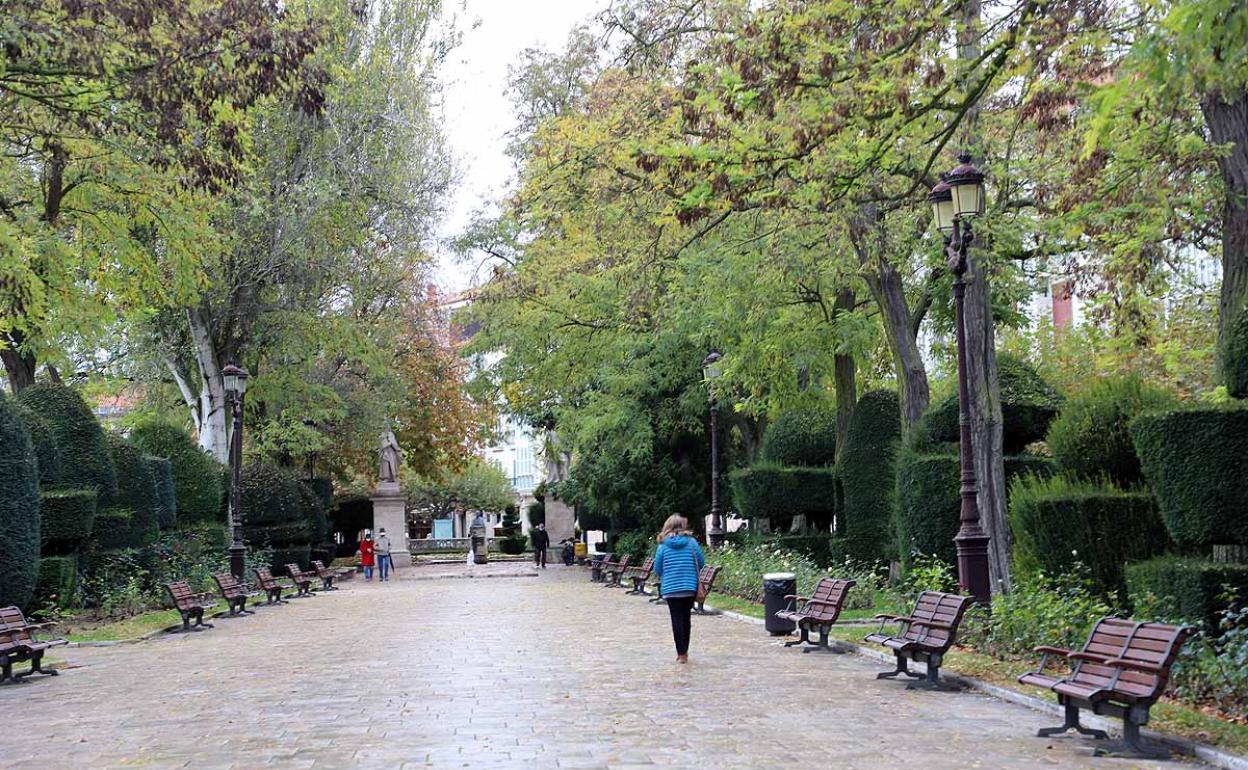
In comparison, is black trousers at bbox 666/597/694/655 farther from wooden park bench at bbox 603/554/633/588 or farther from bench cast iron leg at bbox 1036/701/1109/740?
wooden park bench at bbox 603/554/633/588

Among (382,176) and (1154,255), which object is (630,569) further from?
(1154,255)

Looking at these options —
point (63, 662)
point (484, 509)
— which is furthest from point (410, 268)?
point (484, 509)

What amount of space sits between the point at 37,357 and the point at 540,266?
13331mm

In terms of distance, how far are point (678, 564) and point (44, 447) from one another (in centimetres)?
1275

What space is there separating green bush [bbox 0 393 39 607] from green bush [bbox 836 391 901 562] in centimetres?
1445

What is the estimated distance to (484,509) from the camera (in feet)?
285

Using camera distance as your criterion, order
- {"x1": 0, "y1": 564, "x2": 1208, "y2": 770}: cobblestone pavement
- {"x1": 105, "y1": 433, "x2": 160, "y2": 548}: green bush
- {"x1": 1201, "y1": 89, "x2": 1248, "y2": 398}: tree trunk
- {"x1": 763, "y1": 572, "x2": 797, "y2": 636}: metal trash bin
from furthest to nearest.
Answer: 1. {"x1": 105, "y1": 433, "x2": 160, "y2": 548}: green bush
2. {"x1": 763, "y1": 572, "x2": 797, "y2": 636}: metal trash bin
3. {"x1": 1201, "y1": 89, "x2": 1248, "y2": 398}: tree trunk
4. {"x1": 0, "y1": 564, "x2": 1208, "y2": 770}: cobblestone pavement

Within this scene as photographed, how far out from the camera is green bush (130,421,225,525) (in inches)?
1258

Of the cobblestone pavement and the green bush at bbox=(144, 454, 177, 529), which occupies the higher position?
the green bush at bbox=(144, 454, 177, 529)

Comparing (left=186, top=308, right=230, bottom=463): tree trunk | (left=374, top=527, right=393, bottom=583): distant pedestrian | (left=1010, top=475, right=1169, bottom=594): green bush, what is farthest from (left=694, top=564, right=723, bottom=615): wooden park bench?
(left=374, top=527, right=393, bottom=583): distant pedestrian

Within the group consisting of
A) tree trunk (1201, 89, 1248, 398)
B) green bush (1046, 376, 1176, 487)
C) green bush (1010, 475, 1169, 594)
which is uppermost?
tree trunk (1201, 89, 1248, 398)

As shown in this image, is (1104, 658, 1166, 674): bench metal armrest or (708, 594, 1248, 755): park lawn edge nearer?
(1104, 658, 1166, 674): bench metal armrest

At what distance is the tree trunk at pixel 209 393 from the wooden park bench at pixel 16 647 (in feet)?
65.7

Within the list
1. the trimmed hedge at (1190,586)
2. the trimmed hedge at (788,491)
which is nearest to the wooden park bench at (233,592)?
the trimmed hedge at (788,491)
